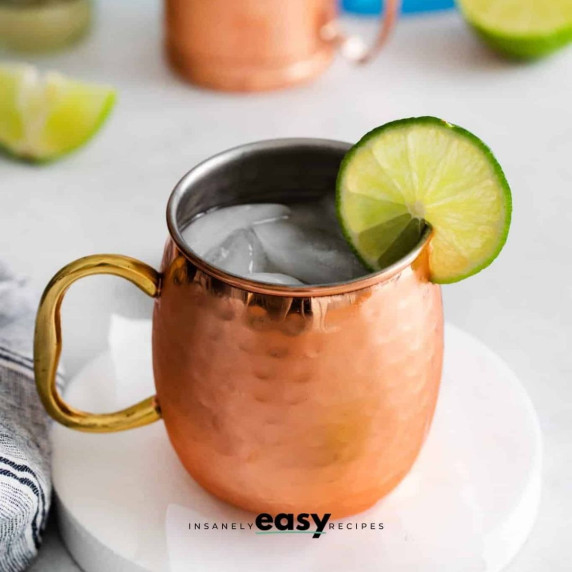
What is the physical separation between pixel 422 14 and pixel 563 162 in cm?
39

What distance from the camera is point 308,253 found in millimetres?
560

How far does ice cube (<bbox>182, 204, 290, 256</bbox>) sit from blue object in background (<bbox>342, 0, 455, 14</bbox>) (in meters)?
0.77

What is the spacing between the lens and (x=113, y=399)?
24.9 inches

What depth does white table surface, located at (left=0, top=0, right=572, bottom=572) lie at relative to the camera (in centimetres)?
73

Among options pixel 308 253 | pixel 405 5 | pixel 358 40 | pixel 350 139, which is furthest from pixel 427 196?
pixel 405 5

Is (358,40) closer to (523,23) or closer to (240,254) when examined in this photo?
(523,23)

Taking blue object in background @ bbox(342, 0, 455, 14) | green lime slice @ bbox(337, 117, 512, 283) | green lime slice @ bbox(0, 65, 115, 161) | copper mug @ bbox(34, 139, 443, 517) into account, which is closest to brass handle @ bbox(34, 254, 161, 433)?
copper mug @ bbox(34, 139, 443, 517)

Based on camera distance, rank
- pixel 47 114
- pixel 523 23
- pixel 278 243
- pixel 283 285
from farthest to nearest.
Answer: pixel 523 23
pixel 47 114
pixel 278 243
pixel 283 285

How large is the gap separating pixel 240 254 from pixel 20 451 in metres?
0.17

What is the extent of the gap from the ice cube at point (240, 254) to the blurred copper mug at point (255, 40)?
0.56 meters

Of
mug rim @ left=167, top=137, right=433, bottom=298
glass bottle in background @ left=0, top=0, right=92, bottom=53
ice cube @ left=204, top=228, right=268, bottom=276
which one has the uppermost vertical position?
mug rim @ left=167, top=137, right=433, bottom=298

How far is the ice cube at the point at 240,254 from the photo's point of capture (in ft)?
1.79

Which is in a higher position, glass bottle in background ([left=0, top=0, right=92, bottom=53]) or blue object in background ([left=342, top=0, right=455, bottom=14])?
blue object in background ([left=342, top=0, right=455, bottom=14])

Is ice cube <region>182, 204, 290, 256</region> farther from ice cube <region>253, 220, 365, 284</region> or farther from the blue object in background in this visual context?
the blue object in background
